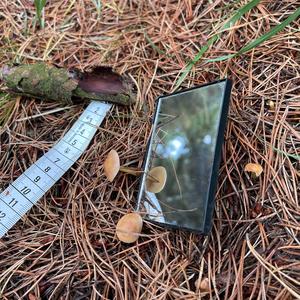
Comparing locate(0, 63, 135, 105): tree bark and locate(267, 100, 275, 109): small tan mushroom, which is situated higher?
locate(0, 63, 135, 105): tree bark

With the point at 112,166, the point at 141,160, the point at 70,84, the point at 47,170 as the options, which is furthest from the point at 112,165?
the point at 70,84

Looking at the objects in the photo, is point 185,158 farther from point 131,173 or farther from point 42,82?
point 42,82

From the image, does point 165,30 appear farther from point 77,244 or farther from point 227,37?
Result: point 77,244

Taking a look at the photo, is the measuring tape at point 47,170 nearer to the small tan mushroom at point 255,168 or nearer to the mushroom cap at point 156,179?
the mushroom cap at point 156,179

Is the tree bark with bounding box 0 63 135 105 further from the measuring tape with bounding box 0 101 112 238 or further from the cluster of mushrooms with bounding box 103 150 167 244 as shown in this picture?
the cluster of mushrooms with bounding box 103 150 167 244

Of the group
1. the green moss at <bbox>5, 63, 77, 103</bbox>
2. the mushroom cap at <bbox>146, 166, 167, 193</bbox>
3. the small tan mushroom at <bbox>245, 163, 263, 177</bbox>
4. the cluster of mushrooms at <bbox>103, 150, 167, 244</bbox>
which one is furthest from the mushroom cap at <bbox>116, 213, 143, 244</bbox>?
the green moss at <bbox>5, 63, 77, 103</bbox>

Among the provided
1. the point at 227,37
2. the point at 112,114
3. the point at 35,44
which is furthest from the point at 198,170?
the point at 35,44
